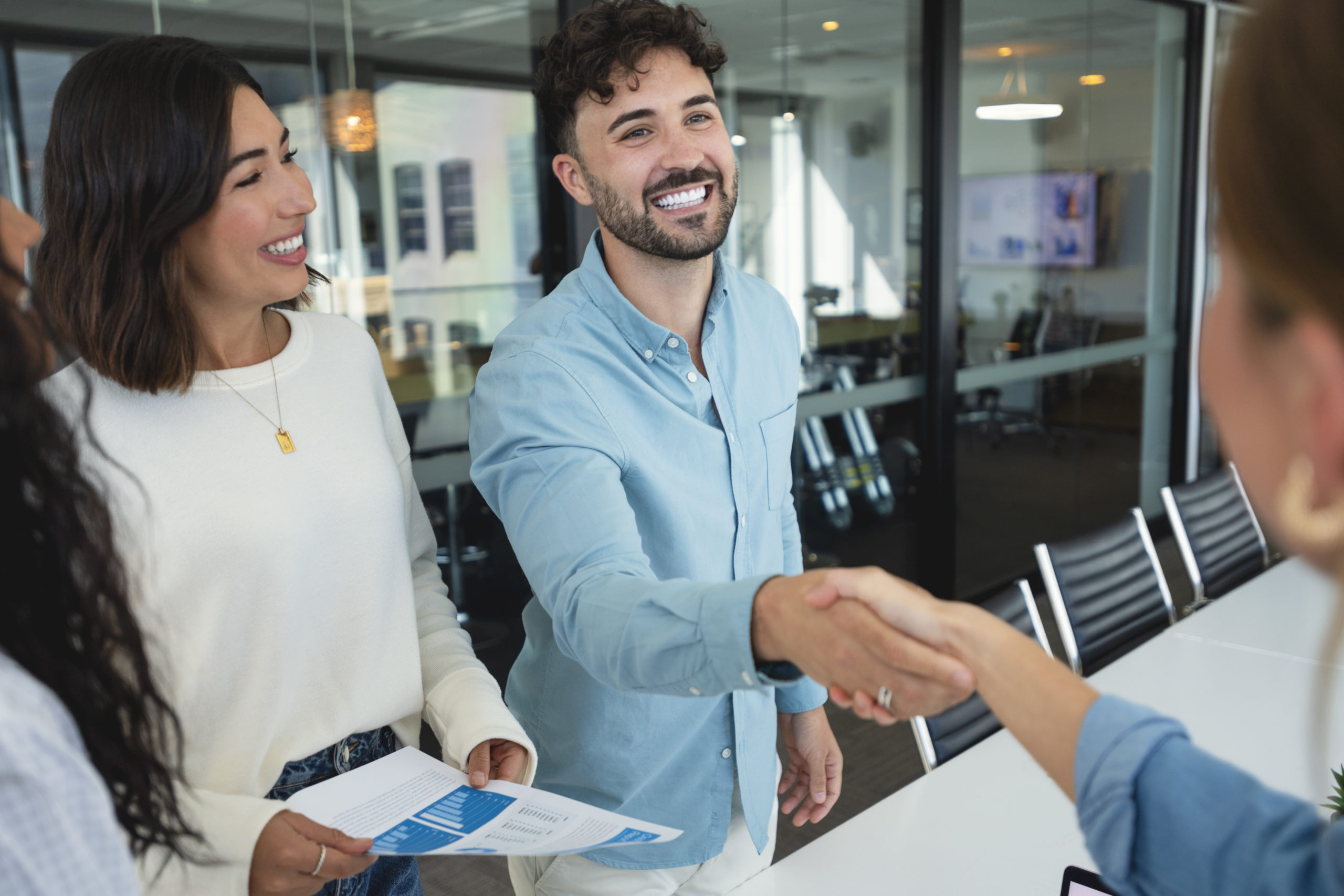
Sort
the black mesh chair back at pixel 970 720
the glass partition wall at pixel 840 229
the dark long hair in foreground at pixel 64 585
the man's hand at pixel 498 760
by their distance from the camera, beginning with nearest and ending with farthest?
the dark long hair in foreground at pixel 64 585
the man's hand at pixel 498 760
the black mesh chair back at pixel 970 720
the glass partition wall at pixel 840 229

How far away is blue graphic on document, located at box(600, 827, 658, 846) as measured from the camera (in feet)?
3.71

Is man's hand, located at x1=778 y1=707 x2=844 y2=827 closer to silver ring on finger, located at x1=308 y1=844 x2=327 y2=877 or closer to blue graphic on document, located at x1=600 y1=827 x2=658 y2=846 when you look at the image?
blue graphic on document, located at x1=600 y1=827 x2=658 y2=846

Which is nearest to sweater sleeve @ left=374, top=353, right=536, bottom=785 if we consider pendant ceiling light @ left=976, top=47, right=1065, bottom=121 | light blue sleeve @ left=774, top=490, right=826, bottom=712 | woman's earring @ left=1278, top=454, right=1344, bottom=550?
light blue sleeve @ left=774, top=490, right=826, bottom=712

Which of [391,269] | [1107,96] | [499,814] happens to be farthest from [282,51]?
[1107,96]

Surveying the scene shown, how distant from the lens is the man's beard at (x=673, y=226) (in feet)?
5.15

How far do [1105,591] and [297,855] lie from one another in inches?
88.1

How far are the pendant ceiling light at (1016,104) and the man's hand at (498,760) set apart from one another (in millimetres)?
4058

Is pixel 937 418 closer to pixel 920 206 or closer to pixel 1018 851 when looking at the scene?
pixel 920 206

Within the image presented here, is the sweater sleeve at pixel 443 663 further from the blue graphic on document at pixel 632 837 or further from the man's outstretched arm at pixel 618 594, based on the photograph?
the blue graphic on document at pixel 632 837

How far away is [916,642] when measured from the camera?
1029 mm

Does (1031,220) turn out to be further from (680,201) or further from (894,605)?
(894,605)

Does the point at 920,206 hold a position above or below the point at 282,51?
below

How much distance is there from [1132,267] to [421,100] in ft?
13.8

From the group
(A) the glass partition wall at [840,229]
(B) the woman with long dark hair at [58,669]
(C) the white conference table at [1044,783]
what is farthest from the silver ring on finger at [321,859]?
(A) the glass partition wall at [840,229]
